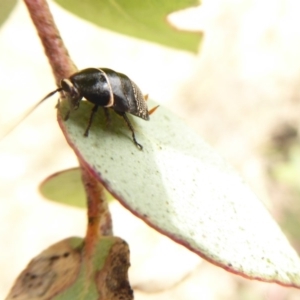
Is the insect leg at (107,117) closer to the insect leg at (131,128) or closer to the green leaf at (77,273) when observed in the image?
the insect leg at (131,128)

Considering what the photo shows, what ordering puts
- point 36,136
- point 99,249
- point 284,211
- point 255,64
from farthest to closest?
1. point 255,64
2. point 36,136
3. point 284,211
4. point 99,249

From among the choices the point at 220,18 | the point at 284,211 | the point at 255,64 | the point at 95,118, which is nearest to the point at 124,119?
the point at 95,118

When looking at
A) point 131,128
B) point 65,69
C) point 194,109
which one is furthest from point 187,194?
point 194,109

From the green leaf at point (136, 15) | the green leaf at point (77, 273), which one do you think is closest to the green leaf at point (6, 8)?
the green leaf at point (136, 15)

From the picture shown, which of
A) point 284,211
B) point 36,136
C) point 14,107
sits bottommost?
point 284,211

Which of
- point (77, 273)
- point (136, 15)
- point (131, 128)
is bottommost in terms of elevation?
point (77, 273)

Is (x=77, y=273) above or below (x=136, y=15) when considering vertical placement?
below

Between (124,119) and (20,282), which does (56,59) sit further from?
(20,282)

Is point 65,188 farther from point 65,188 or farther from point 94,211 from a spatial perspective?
point 94,211
